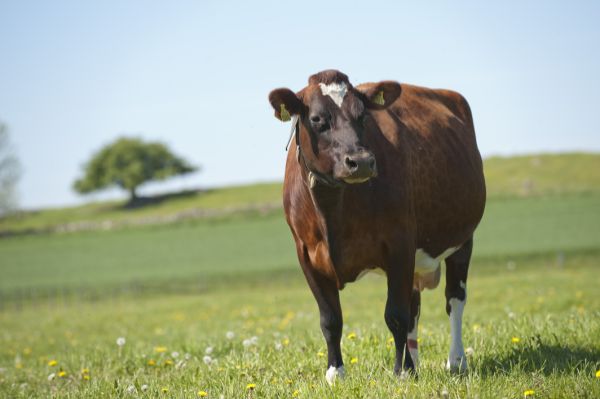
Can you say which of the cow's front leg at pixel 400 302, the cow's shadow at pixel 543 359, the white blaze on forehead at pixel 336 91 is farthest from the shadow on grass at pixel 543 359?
the white blaze on forehead at pixel 336 91

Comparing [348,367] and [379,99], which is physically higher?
[379,99]

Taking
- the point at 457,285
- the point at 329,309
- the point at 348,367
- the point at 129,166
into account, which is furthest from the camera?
the point at 129,166

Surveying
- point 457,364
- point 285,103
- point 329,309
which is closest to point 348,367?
point 329,309

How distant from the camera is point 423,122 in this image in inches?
291

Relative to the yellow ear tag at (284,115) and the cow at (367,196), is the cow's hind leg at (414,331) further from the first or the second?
the yellow ear tag at (284,115)

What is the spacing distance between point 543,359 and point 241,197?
255 feet

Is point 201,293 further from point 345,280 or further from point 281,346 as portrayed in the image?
point 345,280

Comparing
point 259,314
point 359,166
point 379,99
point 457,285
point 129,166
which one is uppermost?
point 379,99

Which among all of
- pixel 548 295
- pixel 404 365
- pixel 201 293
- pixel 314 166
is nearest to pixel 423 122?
pixel 314 166

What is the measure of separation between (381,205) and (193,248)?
49.7 metres

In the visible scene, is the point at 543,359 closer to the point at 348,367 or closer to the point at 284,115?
the point at 348,367

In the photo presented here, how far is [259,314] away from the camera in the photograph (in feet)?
65.2

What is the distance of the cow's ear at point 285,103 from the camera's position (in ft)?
19.1

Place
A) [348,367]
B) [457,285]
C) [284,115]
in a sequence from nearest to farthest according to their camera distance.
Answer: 1. [284,115]
2. [348,367]
3. [457,285]
